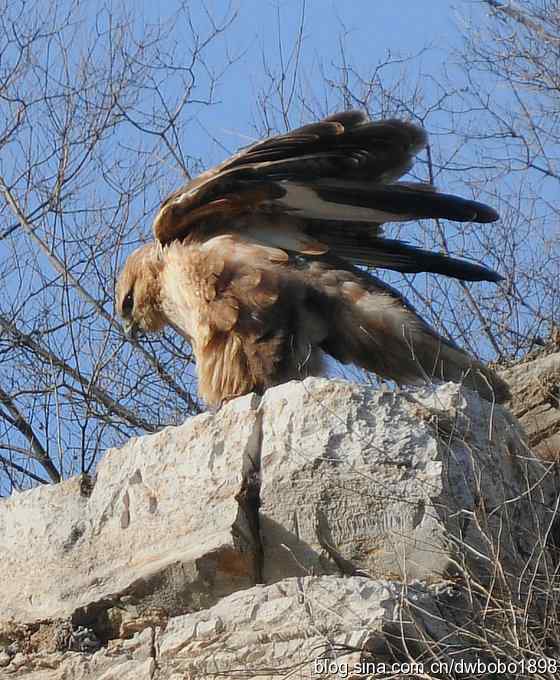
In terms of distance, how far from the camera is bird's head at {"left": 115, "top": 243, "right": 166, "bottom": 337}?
22.5 feet

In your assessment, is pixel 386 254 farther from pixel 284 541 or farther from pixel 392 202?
pixel 284 541

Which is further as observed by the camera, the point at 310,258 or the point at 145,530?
the point at 310,258

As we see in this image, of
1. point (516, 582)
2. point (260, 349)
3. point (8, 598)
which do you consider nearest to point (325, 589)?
point (516, 582)

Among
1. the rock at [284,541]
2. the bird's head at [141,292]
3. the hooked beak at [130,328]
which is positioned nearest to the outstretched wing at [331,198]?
the bird's head at [141,292]

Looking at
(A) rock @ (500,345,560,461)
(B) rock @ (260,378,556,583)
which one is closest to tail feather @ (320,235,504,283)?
(A) rock @ (500,345,560,461)

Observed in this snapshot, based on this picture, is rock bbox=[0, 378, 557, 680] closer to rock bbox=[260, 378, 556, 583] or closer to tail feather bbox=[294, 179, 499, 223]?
rock bbox=[260, 378, 556, 583]

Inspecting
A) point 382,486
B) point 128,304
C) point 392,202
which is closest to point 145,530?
point 382,486

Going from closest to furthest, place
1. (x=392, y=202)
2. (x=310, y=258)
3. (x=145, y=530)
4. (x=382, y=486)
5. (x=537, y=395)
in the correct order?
1. (x=382, y=486)
2. (x=145, y=530)
3. (x=392, y=202)
4. (x=310, y=258)
5. (x=537, y=395)

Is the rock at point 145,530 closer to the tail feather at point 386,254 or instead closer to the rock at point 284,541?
the rock at point 284,541

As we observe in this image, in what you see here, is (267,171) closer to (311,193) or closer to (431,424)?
(311,193)

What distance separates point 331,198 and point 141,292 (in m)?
1.34

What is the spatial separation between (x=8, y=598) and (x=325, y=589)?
135cm

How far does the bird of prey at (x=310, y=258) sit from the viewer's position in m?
5.95

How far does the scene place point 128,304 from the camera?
7.14 meters
